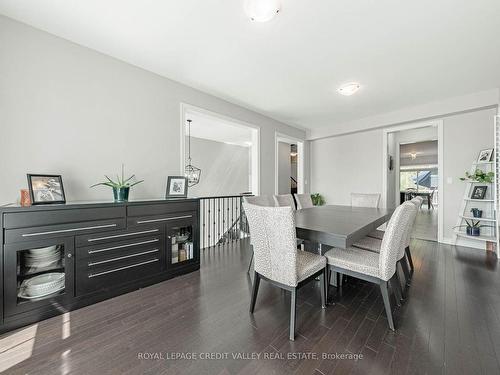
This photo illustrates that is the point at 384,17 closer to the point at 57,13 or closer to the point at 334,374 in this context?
the point at 334,374

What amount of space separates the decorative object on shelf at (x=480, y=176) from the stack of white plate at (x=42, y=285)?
221 inches

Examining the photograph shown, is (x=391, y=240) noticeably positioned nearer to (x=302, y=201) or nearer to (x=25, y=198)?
(x=302, y=201)

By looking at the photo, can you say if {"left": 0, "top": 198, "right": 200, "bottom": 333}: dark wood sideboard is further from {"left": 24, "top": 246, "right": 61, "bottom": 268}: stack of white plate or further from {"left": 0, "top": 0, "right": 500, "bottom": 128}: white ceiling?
{"left": 0, "top": 0, "right": 500, "bottom": 128}: white ceiling

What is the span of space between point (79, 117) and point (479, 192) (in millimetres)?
5903

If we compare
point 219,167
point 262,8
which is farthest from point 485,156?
point 219,167

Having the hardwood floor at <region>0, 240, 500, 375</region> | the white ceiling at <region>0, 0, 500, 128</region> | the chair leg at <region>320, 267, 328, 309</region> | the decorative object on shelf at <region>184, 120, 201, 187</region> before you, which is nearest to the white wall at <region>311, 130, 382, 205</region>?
the white ceiling at <region>0, 0, 500, 128</region>

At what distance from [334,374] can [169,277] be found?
1927 mm

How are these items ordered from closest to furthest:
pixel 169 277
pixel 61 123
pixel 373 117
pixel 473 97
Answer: pixel 61 123 < pixel 169 277 < pixel 473 97 < pixel 373 117

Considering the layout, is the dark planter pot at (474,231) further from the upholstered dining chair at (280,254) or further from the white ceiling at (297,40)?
the upholstered dining chair at (280,254)

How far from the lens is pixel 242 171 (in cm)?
795

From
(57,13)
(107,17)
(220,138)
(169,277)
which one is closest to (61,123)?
(57,13)

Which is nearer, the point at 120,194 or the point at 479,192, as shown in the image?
the point at 120,194

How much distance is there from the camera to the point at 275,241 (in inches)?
64.3

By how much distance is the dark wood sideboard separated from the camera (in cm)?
166
